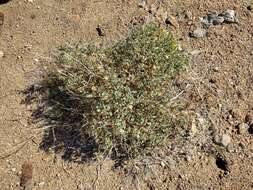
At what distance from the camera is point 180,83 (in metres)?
4.20

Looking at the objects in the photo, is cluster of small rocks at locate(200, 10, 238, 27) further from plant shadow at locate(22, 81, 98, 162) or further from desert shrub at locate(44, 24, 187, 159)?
plant shadow at locate(22, 81, 98, 162)

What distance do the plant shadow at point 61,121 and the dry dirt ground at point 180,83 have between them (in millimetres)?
63

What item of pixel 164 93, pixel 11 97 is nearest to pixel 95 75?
pixel 164 93

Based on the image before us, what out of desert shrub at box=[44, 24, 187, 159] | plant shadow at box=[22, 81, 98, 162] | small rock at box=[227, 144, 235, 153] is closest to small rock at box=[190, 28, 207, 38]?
desert shrub at box=[44, 24, 187, 159]

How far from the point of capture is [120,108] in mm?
3818

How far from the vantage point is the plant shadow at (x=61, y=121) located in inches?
159

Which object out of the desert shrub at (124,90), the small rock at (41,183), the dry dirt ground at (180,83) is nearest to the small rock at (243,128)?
the dry dirt ground at (180,83)

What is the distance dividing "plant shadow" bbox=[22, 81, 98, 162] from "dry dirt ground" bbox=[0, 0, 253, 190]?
0.06m

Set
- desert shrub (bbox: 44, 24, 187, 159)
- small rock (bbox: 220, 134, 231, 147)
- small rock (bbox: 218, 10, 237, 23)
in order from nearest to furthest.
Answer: desert shrub (bbox: 44, 24, 187, 159), small rock (bbox: 220, 134, 231, 147), small rock (bbox: 218, 10, 237, 23)

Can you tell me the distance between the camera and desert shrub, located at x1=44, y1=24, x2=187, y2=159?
3834 millimetres

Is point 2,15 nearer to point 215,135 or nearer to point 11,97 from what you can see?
point 11,97

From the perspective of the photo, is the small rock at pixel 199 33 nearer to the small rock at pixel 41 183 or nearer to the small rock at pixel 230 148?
the small rock at pixel 230 148

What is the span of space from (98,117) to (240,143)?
117 centimetres

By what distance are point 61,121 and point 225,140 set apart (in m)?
1.39
